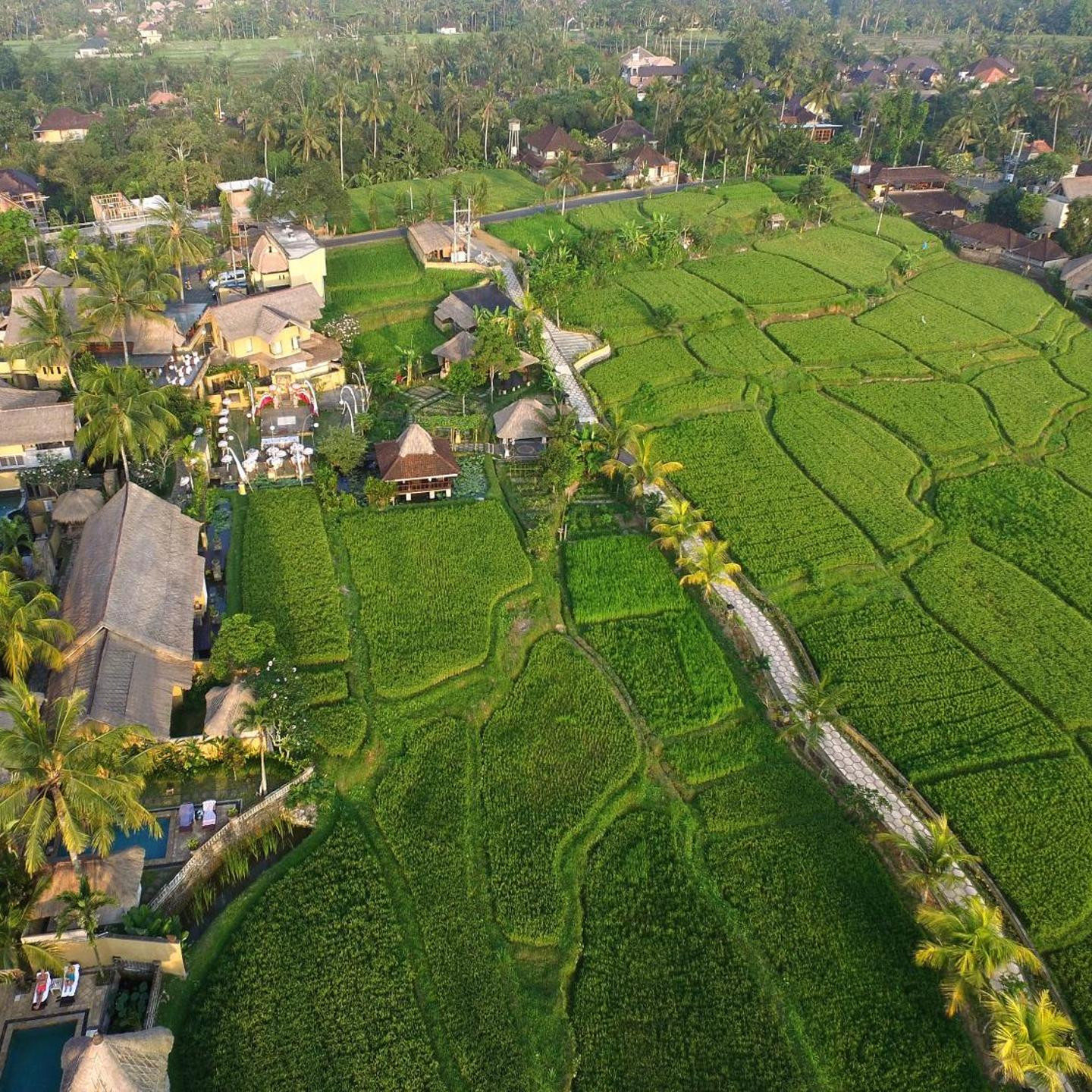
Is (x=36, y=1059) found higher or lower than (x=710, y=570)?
lower

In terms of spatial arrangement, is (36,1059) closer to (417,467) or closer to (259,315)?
(417,467)

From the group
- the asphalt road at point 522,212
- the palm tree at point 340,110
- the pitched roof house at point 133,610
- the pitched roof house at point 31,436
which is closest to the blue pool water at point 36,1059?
the pitched roof house at point 133,610

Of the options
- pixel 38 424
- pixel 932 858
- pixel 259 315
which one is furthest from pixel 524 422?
pixel 932 858

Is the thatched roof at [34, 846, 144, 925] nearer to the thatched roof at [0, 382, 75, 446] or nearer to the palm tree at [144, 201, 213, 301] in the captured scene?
the thatched roof at [0, 382, 75, 446]

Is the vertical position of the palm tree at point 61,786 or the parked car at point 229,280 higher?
the palm tree at point 61,786

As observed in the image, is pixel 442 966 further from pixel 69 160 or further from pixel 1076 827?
pixel 69 160

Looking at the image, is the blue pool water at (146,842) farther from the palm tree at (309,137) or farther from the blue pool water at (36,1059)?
the palm tree at (309,137)
